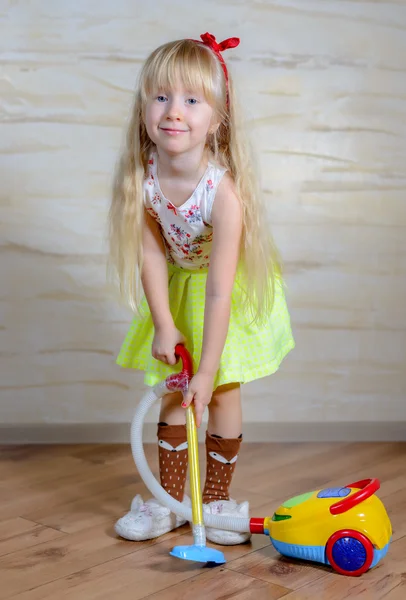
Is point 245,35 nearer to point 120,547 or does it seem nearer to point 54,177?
point 54,177

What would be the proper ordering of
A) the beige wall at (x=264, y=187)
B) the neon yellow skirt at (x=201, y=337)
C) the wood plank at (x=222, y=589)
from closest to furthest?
the wood plank at (x=222, y=589), the neon yellow skirt at (x=201, y=337), the beige wall at (x=264, y=187)

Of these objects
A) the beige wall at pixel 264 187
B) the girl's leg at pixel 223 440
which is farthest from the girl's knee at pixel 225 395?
the beige wall at pixel 264 187

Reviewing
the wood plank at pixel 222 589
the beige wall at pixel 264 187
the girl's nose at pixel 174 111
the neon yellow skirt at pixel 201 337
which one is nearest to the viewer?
the wood plank at pixel 222 589

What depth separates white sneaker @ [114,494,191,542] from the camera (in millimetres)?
1160

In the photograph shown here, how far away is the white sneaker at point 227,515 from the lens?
1.15 metres

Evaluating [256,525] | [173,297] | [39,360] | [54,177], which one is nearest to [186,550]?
[256,525]

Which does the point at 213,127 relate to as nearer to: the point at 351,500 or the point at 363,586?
the point at 351,500

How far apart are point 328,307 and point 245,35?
1.91ft

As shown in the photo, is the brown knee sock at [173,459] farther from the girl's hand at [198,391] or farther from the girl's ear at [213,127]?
the girl's ear at [213,127]

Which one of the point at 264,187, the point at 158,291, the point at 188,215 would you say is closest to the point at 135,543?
the point at 158,291

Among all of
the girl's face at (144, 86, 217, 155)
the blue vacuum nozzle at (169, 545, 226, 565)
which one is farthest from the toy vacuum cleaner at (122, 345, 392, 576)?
the girl's face at (144, 86, 217, 155)

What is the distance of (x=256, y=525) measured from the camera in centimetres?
111

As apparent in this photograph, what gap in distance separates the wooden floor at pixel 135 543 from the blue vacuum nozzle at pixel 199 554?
0.02 metres

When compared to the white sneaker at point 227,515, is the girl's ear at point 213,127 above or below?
above
